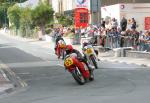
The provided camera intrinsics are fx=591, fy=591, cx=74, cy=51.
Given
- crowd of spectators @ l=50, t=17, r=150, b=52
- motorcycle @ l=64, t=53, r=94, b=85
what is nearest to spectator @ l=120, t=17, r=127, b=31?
crowd of spectators @ l=50, t=17, r=150, b=52

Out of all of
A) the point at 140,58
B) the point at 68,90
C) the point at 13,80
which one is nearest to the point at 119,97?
the point at 68,90

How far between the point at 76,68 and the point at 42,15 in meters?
50.1

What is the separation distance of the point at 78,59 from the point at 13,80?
3441 millimetres

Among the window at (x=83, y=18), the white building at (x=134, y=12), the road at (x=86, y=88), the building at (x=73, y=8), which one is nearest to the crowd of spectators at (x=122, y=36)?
the white building at (x=134, y=12)

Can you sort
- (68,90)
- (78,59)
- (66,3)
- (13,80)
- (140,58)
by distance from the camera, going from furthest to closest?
(66,3) → (140,58) → (13,80) → (78,59) → (68,90)

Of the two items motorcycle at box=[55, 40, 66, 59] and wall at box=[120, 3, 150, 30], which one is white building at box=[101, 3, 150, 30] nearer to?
wall at box=[120, 3, 150, 30]

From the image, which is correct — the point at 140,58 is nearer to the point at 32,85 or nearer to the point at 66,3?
the point at 32,85

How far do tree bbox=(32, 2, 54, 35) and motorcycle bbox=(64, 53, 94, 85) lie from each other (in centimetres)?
4849

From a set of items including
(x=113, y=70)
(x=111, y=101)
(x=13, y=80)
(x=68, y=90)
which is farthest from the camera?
(x=113, y=70)

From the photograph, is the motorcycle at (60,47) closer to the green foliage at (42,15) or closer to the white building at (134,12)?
the white building at (134,12)

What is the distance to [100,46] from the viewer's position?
35656 mm

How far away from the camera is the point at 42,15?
6831cm

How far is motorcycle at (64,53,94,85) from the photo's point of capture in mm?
18391

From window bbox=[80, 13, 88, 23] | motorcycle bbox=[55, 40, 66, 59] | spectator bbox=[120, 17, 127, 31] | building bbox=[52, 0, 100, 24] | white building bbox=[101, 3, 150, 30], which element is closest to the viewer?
motorcycle bbox=[55, 40, 66, 59]
